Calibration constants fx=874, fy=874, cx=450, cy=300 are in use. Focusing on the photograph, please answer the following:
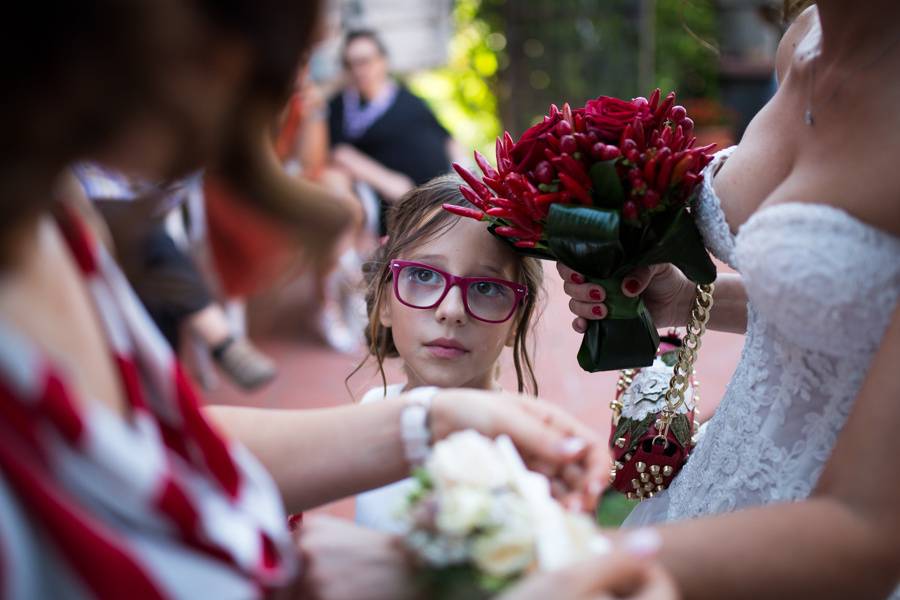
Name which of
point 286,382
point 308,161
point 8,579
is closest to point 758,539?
point 8,579

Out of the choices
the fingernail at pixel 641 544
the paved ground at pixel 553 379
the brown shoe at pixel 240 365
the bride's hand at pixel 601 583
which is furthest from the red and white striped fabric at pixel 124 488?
the brown shoe at pixel 240 365

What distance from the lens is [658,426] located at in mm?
1892

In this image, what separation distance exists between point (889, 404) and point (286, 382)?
4584mm

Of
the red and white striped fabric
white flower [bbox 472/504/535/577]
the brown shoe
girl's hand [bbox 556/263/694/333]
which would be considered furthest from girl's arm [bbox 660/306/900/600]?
the brown shoe

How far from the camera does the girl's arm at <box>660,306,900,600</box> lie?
1.12 meters

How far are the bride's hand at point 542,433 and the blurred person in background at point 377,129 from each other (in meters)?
4.85

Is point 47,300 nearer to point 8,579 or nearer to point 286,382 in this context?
point 8,579

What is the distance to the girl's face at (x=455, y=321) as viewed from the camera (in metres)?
1.94

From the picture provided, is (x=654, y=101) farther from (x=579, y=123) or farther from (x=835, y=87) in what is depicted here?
(x=835, y=87)

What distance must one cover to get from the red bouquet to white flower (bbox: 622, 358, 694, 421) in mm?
152

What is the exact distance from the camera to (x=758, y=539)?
3.73ft

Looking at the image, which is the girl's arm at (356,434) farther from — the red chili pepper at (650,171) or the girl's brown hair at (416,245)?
the girl's brown hair at (416,245)

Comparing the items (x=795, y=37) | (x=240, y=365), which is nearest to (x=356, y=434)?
(x=795, y=37)

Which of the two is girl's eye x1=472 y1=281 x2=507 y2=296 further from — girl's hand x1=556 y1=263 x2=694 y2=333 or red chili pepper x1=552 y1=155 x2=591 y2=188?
red chili pepper x1=552 y1=155 x2=591 y2=188
